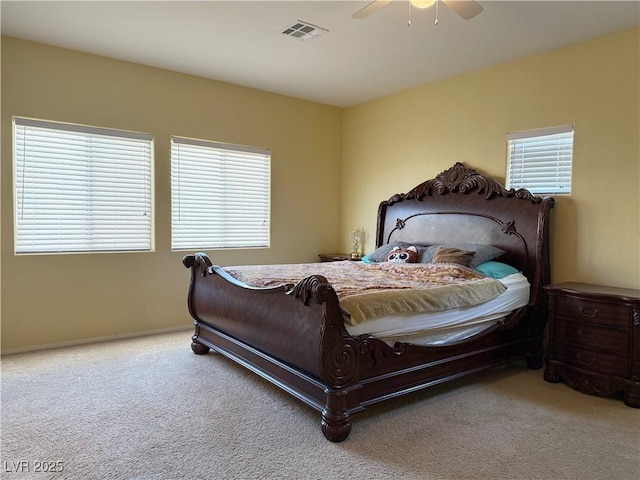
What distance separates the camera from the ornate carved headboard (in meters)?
3.63

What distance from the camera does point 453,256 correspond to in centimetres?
372

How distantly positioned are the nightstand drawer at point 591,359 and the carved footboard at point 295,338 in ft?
5.74

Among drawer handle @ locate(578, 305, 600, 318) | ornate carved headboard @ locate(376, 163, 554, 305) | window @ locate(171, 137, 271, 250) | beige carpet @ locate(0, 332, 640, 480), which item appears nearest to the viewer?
beige carpet @ locate(0, 332, 640, 480)

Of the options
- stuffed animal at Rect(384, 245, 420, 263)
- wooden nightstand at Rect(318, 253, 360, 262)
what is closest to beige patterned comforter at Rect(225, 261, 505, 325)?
stuffed animal at Rect(384, 245, 420, 263)

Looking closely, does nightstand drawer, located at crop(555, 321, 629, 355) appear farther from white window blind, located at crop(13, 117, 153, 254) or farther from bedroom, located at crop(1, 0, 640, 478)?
white window blind, located at crop(13, 117, 153, 254)

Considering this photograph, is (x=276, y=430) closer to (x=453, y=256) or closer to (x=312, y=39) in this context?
(x=453, y=256)

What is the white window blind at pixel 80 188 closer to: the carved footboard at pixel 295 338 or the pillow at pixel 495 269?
the carved footboard at pixel 295 338

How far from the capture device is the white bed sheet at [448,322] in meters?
2.54

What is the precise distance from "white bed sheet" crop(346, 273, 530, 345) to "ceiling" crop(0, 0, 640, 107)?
6.34 feet

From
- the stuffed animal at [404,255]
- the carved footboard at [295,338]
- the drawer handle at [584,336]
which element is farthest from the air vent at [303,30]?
the drawer handle at [584,336]

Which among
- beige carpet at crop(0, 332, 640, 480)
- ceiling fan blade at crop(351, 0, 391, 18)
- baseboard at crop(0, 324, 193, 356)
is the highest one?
ceiling fan blade at crop(351, 0, 391, 18)

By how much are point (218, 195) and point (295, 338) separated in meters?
2.77

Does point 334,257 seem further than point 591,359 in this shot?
Yes

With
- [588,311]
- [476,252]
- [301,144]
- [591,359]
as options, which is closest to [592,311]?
[588,311]
